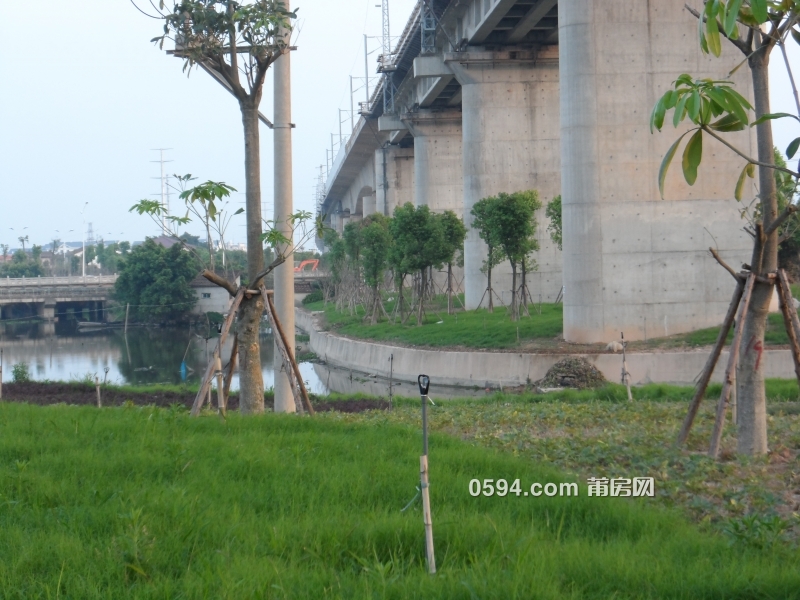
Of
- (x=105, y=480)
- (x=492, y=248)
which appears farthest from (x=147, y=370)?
(x=105, y=480)

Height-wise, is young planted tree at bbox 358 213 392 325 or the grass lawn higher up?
young planted tree at bbox 358 213 392 325

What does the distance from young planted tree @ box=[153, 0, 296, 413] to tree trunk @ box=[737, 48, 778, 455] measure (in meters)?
5.90

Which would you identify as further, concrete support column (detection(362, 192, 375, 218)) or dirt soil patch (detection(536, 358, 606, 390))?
concrete support column (detection(362, 192, 375, 218))

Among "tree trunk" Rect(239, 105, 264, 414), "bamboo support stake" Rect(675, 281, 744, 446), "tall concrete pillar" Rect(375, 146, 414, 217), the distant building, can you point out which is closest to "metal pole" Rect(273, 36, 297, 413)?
"tree trunk" Rect(239, 105, 264, 414)

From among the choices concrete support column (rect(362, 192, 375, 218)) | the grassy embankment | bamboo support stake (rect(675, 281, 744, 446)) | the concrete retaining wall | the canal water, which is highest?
concrete support column (rect(362, 192, 375, 218))

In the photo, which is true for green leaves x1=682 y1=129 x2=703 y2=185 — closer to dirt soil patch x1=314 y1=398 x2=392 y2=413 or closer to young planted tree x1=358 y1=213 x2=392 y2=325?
dirt soil patch x1=314 y1=398 x2=392 y2=413

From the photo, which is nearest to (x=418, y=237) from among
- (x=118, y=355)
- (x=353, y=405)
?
(x=118, y=355)

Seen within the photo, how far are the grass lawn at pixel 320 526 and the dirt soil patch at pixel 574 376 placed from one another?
1456 centimetres

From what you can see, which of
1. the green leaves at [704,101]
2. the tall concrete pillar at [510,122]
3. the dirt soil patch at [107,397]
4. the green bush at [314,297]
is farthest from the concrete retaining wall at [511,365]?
the green bush at [314,297]

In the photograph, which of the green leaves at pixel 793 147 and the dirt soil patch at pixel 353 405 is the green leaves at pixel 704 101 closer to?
the green leaves at pixel 793 147

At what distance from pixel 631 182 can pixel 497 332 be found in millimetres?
7693

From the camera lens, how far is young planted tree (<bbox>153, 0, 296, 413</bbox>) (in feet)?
36.8

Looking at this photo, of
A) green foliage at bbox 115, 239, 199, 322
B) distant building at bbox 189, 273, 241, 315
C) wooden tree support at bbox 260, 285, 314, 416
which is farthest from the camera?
distant building at bbox 189, 273, 241, 315

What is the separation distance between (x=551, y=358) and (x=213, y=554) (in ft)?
69.2
